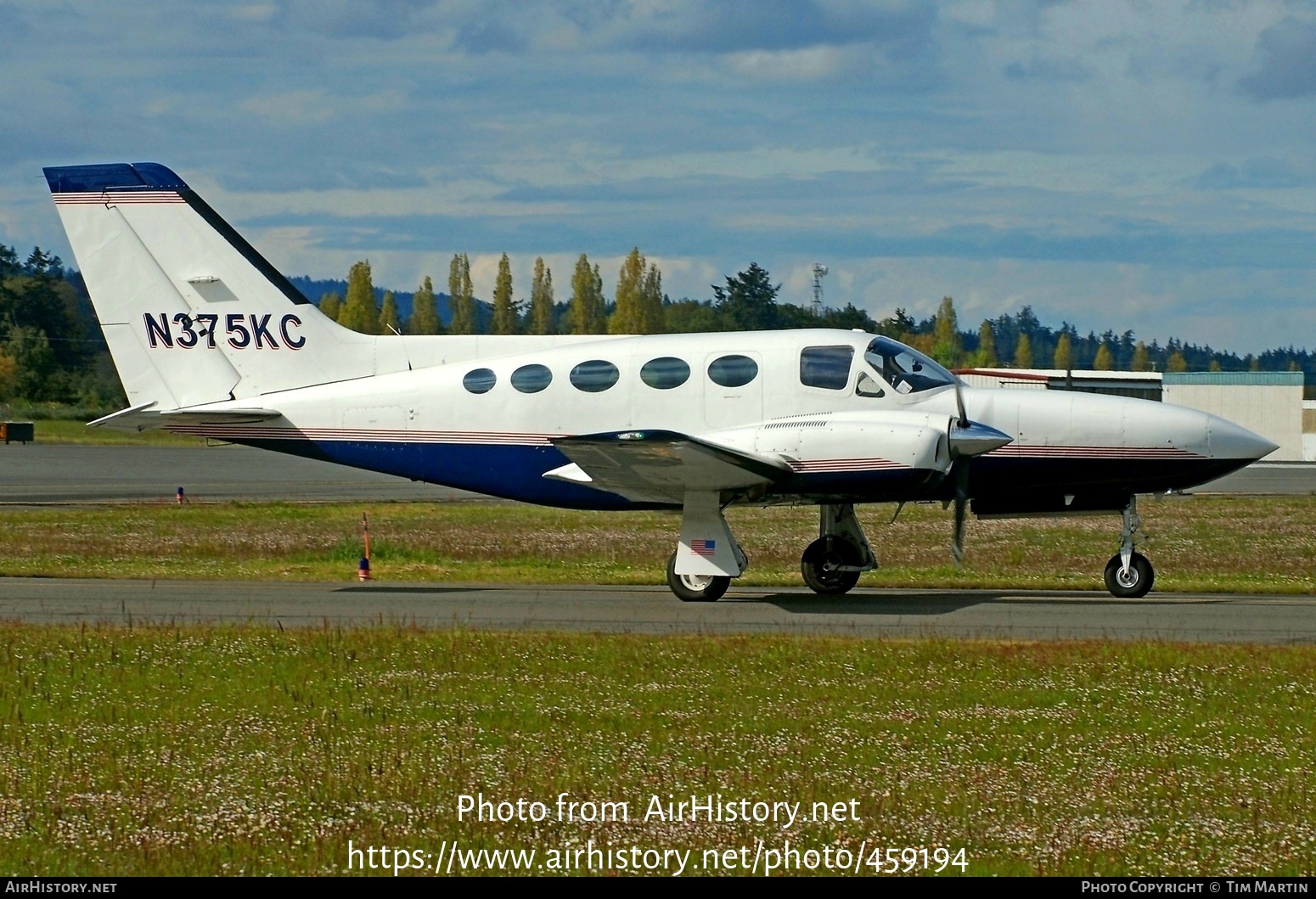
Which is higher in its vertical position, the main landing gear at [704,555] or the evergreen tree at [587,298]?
the evergreen tree at [587,298]

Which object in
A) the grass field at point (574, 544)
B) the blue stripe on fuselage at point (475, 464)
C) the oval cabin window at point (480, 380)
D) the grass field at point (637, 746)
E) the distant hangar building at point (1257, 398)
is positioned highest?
the distant hangar building at point (1257, 398)

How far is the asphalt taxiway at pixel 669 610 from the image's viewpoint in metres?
15.6

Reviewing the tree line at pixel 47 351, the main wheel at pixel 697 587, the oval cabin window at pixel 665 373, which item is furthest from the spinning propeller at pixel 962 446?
the tree line at pixel 47 351

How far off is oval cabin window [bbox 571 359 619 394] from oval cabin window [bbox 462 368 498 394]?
1.19 meters

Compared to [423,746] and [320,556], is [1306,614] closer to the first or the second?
[423,746]

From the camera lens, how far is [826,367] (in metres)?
18.5

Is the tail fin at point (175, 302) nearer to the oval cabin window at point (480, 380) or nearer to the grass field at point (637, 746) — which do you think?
the oval cabin window at point (480, 380)

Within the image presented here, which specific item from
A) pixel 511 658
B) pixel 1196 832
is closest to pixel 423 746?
pixel 511 658

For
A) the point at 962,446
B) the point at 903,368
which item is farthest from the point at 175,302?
the point at 962,446

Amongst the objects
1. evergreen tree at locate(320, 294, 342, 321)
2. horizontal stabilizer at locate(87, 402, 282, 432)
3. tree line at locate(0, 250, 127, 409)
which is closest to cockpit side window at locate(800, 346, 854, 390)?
horizontal stabilizer at locate(87, 402, 282, 432)

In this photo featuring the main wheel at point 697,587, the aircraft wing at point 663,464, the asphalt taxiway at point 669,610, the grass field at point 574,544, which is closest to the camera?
the asphalt taxiway at point 669,610

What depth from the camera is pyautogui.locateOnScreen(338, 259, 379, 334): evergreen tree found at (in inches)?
5069

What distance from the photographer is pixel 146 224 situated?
67.1ft

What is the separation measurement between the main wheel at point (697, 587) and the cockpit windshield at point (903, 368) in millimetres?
3296
